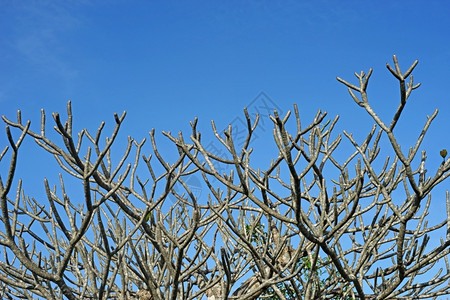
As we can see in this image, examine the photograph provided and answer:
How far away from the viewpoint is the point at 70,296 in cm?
310

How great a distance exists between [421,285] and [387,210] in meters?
0.75

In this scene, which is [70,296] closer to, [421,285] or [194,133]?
[194,133]

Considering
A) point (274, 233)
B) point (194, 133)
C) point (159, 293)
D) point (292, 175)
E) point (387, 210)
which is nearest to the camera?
point (292, 175)

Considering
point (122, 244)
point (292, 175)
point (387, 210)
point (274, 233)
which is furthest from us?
point (274, 233)

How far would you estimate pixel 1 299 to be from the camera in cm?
479

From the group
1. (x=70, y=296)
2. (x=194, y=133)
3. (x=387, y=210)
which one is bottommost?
(x=70, y=296)

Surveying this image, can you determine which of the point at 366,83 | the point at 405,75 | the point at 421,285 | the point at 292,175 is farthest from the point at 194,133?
the point at 421,285

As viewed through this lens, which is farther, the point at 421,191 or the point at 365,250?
the point at 365,250

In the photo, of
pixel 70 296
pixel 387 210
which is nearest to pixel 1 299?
pixel 70 296

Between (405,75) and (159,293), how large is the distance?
7.15ft

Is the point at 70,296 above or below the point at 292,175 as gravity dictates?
below

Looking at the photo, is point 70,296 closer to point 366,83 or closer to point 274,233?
point 366,83

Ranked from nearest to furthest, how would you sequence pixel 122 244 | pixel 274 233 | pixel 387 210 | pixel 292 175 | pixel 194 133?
1. pixel 292 175
2. pixel 122 244
3. pixel 194 133
4. pixel 387 210
5. pixel 274 233

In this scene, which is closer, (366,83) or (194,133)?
(366,83)
